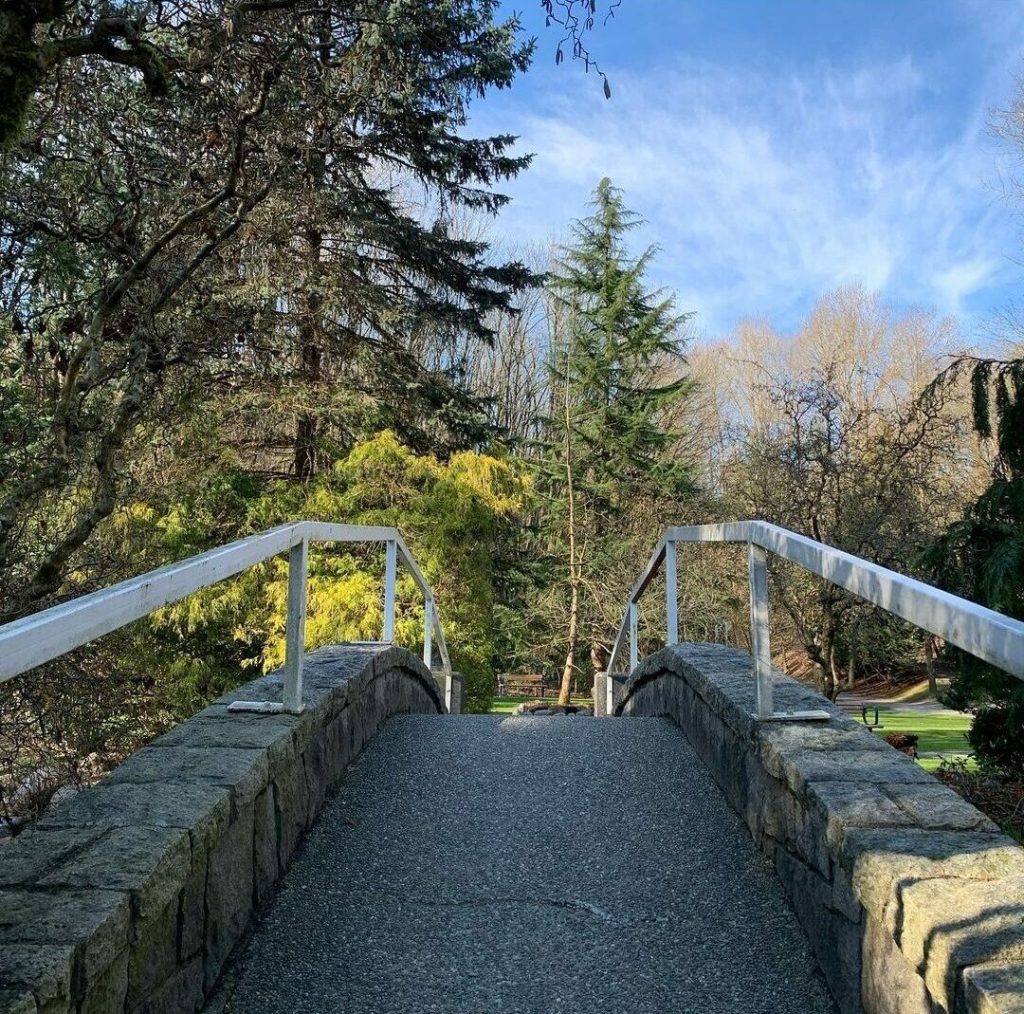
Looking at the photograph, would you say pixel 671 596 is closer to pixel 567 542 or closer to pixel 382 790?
pixel 382 790

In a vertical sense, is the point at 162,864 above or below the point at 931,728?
above

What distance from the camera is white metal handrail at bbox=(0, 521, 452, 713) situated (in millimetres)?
1225

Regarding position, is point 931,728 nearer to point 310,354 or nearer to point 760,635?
point 310,354

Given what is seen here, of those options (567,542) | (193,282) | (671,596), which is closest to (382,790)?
(671,596)

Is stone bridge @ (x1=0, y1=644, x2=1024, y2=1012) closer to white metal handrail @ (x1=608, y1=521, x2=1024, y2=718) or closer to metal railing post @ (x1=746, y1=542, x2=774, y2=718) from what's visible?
metal railing post @ (x1=746, y1=542, x2=774, y2=718)

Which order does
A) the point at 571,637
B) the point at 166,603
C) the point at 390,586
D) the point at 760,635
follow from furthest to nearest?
1. the point at 571,637
2. the point at 390,586
3. the point at 760,635
4. the point at 166,603

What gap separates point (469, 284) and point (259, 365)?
5.73m

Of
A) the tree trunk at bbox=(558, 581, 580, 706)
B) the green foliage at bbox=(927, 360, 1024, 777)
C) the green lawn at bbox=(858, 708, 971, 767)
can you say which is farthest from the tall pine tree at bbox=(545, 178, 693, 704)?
the green foliage at bbox=(927, 360, 1024, 777)

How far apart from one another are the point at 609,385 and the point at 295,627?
18.7m

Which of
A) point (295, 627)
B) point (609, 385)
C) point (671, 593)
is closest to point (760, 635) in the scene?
point (295, 627)

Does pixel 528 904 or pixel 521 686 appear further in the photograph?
pixel 521 686

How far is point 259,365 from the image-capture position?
7832mm

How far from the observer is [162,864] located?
1.62 m

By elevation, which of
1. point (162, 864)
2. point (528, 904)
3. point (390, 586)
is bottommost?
point (528, 904)
